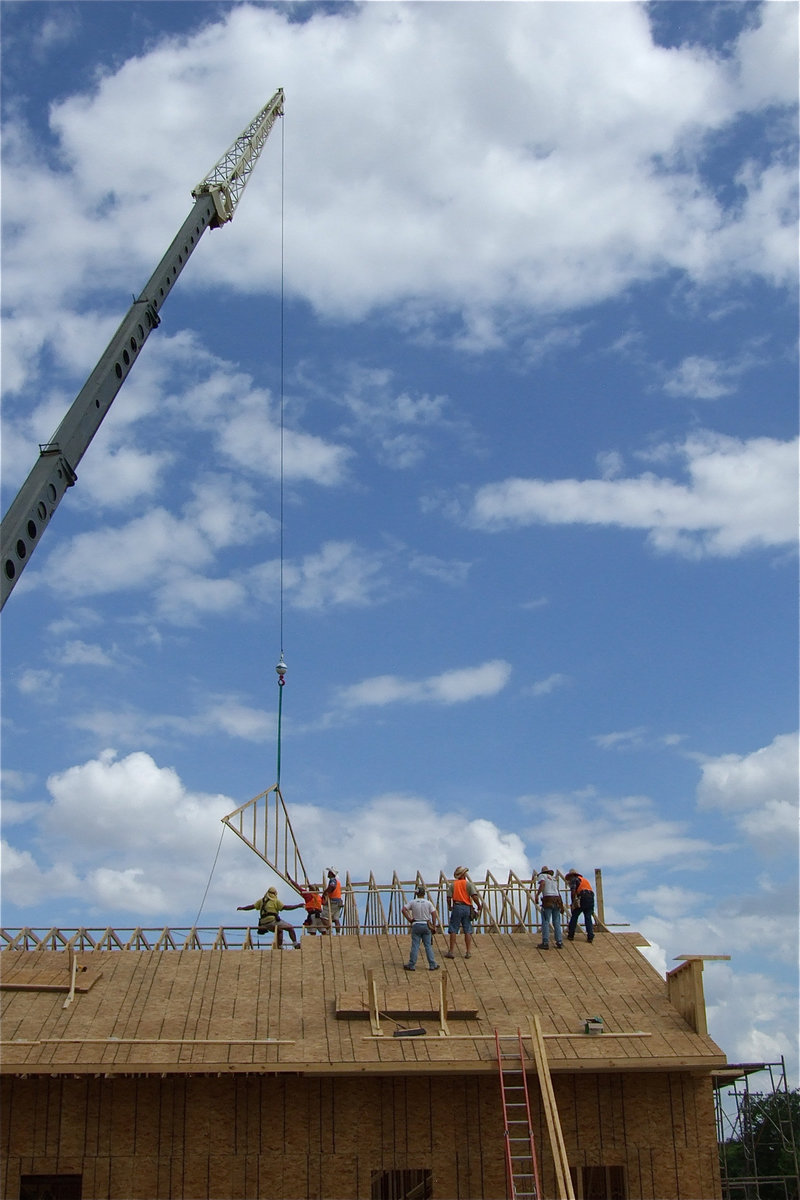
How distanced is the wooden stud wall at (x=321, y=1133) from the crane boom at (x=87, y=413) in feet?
26.1

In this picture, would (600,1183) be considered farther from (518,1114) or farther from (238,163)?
(238,163)

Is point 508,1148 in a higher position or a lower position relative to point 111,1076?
lower

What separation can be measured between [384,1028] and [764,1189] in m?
39.3

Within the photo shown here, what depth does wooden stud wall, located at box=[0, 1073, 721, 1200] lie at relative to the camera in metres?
16.7

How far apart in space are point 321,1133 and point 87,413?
11408 millimetres

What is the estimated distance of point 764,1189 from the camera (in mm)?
48750

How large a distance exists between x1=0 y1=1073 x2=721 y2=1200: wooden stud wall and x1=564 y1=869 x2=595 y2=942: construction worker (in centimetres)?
447

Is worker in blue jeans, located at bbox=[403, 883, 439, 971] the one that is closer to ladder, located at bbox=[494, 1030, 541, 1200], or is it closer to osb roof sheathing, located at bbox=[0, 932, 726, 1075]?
osb roof sheathing, located at bbox=[0, 932, 726, 1075]

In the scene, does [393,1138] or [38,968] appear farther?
[38,968]

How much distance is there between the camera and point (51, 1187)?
19.0 metres

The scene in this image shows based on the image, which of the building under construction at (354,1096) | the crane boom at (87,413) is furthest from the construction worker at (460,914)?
the crane boom at (87,413)

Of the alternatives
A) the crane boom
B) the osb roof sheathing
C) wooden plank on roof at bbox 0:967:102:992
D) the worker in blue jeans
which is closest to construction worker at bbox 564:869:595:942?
the osb roof sheathing

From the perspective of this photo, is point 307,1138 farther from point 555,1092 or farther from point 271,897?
point 271,897

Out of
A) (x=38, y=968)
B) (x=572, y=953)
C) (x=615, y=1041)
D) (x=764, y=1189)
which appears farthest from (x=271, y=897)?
(x=764, y=1189)
